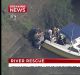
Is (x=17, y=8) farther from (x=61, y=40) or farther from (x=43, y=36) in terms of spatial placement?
(x=61, y=40)

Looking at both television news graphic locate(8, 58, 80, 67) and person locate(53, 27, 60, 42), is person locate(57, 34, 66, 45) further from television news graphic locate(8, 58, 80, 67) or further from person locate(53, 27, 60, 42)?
television news graphic locate(8, 58, 80, 67)

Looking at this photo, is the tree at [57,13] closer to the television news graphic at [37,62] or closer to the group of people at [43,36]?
the group of people at [43,36]

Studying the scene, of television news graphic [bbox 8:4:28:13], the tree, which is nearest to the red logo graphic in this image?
television news graphic [bbox 8:4:28:13]

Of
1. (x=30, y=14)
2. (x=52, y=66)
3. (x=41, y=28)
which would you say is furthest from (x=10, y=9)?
(x=52, y=66)

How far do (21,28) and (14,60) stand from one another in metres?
0.34

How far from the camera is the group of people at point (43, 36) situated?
2.58 metres

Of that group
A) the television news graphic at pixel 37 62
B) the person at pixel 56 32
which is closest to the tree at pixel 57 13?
the person at pixel 56 32

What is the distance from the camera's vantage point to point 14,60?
2584mm

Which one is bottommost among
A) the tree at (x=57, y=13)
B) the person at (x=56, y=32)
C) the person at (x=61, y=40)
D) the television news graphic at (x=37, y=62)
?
the television news graphic at (x=37, y=62)

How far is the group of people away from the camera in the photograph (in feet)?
8.48

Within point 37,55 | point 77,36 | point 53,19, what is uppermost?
point 53,19

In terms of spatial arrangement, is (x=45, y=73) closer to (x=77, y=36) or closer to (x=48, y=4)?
(x=77, y=36)

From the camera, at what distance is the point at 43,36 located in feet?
8.50

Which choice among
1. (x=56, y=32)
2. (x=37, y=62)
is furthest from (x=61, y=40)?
(x=37, y=62)
